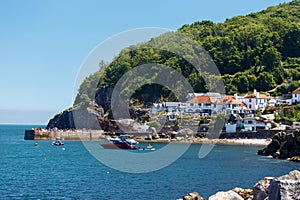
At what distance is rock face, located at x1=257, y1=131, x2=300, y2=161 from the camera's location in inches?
2628

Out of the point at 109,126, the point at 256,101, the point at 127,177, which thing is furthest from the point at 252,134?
the point at 127,177

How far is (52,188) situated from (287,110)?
85856mm

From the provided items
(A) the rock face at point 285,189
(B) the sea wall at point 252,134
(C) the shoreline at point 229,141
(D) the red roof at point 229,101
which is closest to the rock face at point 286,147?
(C) the shoreline at point 229,141

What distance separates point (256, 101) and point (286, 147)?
56.3 meters

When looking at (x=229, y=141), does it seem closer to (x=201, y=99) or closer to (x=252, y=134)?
(x=252, y=134)

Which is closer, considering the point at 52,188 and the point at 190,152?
the point at 52,188

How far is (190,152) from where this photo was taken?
8412cm

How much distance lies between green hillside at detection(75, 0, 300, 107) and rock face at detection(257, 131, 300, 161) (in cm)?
6427

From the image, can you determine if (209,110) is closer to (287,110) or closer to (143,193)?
(287,110)

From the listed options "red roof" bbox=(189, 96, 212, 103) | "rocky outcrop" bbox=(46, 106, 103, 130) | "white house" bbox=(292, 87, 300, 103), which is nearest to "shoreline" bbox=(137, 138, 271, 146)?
"red roof" bbox=(189, 96, 212, 103)

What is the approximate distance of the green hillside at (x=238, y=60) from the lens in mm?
143250

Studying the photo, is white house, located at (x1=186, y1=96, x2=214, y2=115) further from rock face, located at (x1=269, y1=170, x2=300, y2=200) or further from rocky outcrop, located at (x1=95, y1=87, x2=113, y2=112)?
rock face, located at (x1=269, y1=170, x2=300, y2=200)

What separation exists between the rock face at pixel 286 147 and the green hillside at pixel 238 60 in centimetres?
6427

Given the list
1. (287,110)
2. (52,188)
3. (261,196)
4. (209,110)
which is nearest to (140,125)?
(209,110)
